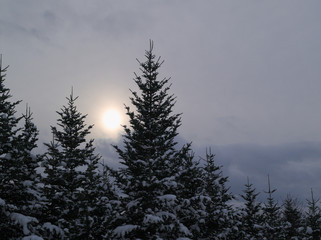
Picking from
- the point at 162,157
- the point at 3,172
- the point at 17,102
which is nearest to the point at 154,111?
the point at 162,157

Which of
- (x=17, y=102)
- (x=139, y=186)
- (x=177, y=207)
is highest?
(x=17, y=102)

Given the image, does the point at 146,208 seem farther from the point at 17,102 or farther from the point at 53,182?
the point at 17,102

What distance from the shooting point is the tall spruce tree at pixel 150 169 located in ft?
49.9

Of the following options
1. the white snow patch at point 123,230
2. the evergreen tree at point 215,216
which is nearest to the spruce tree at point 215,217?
the evergreen tree at point 215,216

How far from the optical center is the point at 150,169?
606 inches

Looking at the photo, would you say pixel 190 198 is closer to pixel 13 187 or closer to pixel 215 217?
pixel 215 217

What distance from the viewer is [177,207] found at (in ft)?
56.7

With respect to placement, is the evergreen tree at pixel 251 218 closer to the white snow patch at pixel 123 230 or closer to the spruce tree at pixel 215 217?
the spruce tree at pixel 215 217

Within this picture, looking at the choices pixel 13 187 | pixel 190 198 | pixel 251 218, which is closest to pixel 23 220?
pixel 13 187

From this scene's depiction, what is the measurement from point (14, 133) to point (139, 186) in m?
6.87

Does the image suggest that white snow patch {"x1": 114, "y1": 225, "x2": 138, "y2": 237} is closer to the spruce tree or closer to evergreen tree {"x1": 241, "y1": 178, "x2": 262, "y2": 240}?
the spruce tree

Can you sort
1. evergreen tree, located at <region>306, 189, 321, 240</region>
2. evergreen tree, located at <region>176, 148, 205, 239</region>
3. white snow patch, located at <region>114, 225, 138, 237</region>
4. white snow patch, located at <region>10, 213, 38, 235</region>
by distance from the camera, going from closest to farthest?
white snow patch, located at <region>10, 213, 38, 235</region> < white snow patch, located at <region>114, 225, 138, 237</region> < evergreen tree, located at <region>176, 148, 205, 239</region> < evergreen tree, located at <region>306, 189, 321, 240</region>

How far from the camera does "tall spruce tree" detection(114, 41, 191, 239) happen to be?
15.2 metres

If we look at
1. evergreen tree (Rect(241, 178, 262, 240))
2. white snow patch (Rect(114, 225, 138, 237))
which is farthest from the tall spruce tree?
evergreen tree (Rect(241, 178, 262, 240))
